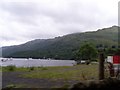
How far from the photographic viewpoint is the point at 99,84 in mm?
8906

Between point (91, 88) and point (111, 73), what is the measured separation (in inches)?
260

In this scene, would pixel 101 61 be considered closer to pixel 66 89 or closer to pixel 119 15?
pixel 66 89

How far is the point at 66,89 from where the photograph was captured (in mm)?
8734

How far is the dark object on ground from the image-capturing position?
8656 millimetres

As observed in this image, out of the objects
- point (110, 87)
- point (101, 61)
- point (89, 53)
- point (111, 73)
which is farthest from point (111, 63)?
point (89, 53)

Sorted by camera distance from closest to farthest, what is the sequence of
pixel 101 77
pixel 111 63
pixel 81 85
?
pixel 81 85 → pixel 101 77 → pixel 111 63

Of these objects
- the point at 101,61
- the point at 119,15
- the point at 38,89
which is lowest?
the point at 38,89

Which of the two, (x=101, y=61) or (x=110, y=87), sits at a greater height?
(x=101, y=61)

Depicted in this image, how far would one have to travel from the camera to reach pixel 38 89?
→ 991 centimetres

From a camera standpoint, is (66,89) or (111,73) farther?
(111,73)

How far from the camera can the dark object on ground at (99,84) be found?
8.66m

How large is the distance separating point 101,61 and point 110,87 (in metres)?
1.35

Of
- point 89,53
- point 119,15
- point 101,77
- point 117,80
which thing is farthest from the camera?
point 89,53

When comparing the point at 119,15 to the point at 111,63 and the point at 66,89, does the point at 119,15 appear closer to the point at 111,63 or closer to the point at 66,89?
the point at 111,63
